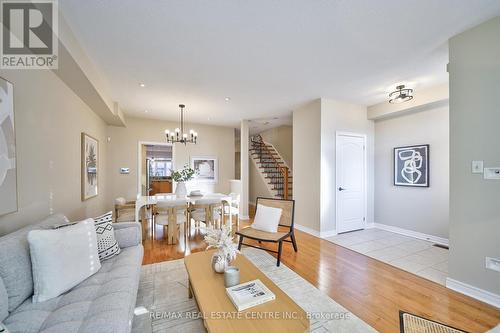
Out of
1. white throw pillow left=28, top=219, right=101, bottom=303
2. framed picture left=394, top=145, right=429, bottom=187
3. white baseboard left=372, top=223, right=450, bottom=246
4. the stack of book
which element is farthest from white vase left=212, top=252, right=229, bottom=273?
framed picture left=394, top=145, right=429, bottom=187

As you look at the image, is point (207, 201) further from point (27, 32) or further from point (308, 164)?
point (27, 32)

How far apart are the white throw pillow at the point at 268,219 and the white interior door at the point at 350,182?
1.70 metres

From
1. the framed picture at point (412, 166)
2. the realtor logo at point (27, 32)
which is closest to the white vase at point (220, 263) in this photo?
the realtor logo at point (27, 32)

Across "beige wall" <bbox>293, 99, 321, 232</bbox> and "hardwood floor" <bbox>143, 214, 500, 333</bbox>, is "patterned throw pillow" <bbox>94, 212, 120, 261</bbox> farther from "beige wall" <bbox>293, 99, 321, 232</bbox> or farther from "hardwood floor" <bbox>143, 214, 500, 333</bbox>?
"beige wall" <bbox>293, 99, 321, 232</bbox>

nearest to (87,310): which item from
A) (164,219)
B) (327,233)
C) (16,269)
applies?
(16,269)

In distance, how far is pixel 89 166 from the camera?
363 centimetres

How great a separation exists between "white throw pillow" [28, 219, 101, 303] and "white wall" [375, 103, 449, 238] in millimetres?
5215

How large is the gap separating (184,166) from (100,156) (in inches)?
78.4

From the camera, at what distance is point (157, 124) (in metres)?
5.67

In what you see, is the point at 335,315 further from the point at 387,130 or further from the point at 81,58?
the point at 387,130

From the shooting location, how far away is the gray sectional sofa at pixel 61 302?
1142mm

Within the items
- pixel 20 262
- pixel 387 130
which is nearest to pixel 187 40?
pixel 20 262

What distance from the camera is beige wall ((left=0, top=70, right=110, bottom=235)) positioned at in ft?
5.99

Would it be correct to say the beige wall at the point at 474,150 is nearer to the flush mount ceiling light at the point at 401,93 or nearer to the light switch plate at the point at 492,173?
the light switch plate at the point at 492,173
